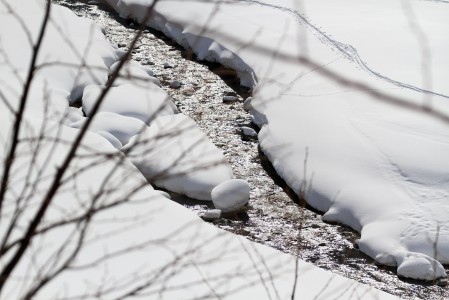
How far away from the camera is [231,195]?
5.84 meters

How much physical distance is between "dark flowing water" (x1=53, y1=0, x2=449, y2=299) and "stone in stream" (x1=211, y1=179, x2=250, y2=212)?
0.08 metres

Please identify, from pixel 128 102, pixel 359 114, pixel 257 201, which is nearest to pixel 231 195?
pixel 257 201

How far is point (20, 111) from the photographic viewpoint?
143 centimetres

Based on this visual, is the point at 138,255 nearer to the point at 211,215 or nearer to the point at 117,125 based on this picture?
the point at 211,215

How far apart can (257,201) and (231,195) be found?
0.32 meters

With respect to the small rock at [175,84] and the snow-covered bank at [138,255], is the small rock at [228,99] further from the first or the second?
the snow-covered bank at [138,255]

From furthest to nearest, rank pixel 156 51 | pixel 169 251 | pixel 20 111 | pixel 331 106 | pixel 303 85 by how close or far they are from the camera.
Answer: pixel 156 51 < pixel 303 85 < pixel 331 106 < pixel 169 251 < pixel 20 111

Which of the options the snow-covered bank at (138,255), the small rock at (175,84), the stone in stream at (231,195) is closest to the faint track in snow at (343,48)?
the small rock at (175,84)

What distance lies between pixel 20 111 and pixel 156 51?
7.78 meters

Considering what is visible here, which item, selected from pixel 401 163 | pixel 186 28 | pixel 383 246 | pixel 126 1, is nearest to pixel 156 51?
pixel 186 28

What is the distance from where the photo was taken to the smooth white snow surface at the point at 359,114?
221 inches

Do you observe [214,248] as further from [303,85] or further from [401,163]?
[303,85]

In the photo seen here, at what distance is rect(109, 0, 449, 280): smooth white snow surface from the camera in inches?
221

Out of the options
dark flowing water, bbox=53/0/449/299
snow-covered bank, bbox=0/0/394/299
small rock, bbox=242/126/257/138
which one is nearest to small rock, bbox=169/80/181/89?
dark flowing water, bbox=53/0/449/299
